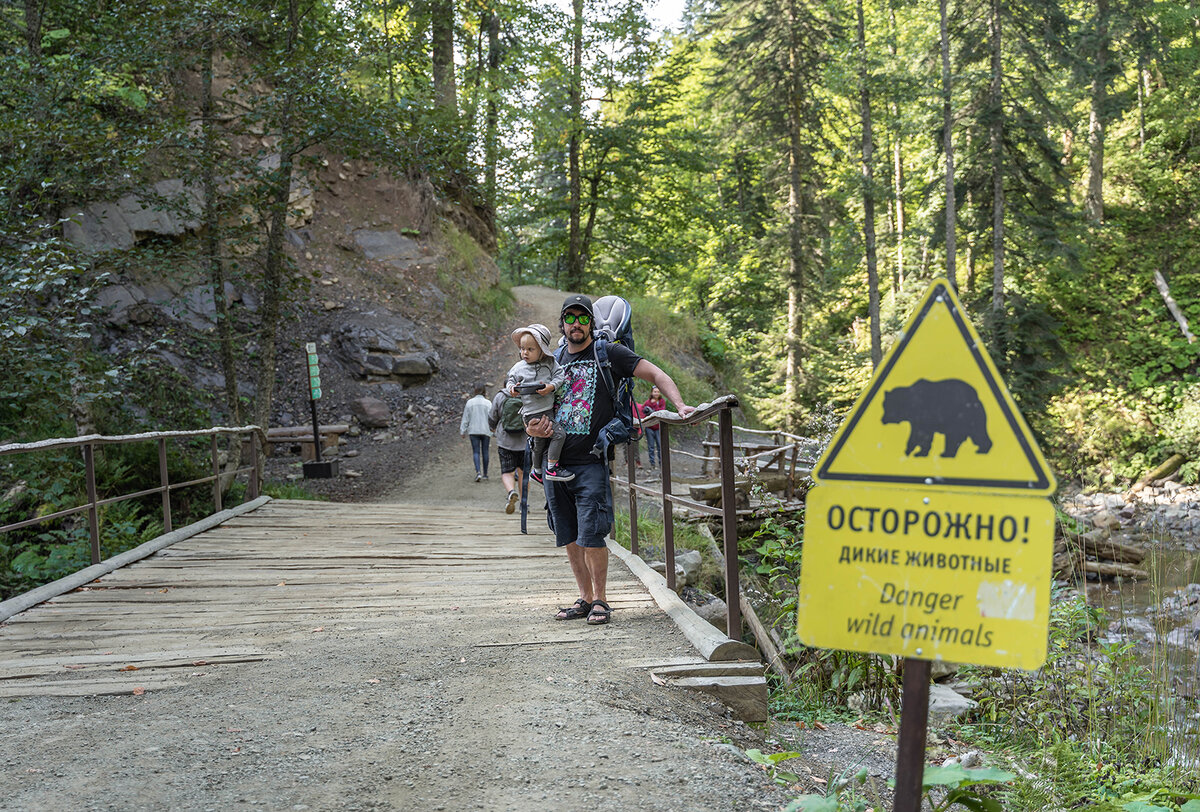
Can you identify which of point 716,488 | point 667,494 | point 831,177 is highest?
point 831,177

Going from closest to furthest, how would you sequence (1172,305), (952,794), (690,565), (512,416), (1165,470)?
(952,794)
(690,565)
(512,416)
(1165,470)
(1172,305)

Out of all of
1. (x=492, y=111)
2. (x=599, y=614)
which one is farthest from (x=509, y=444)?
(x=492, y=111)

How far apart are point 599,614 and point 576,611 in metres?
0.25

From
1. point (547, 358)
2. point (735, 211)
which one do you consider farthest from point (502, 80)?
point (547, 358)

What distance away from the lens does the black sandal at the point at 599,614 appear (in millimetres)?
5277

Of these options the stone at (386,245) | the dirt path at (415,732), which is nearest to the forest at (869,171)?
the stone at (386,245)

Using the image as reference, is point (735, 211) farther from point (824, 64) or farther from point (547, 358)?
point (547, 358)

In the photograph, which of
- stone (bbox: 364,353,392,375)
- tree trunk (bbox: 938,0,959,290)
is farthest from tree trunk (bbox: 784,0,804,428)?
stone (bbox: 364,353,392,375)

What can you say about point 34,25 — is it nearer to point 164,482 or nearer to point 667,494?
point 164,482

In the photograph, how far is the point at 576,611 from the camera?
5.51 meters

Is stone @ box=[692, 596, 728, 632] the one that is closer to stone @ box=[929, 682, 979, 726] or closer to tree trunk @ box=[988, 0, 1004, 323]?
stone @ box=[929, 682, 979, 726]

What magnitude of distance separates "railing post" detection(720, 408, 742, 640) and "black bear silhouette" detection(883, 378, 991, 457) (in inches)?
83.0

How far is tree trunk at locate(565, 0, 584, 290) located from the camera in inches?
997

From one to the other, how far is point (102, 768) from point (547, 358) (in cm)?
427
